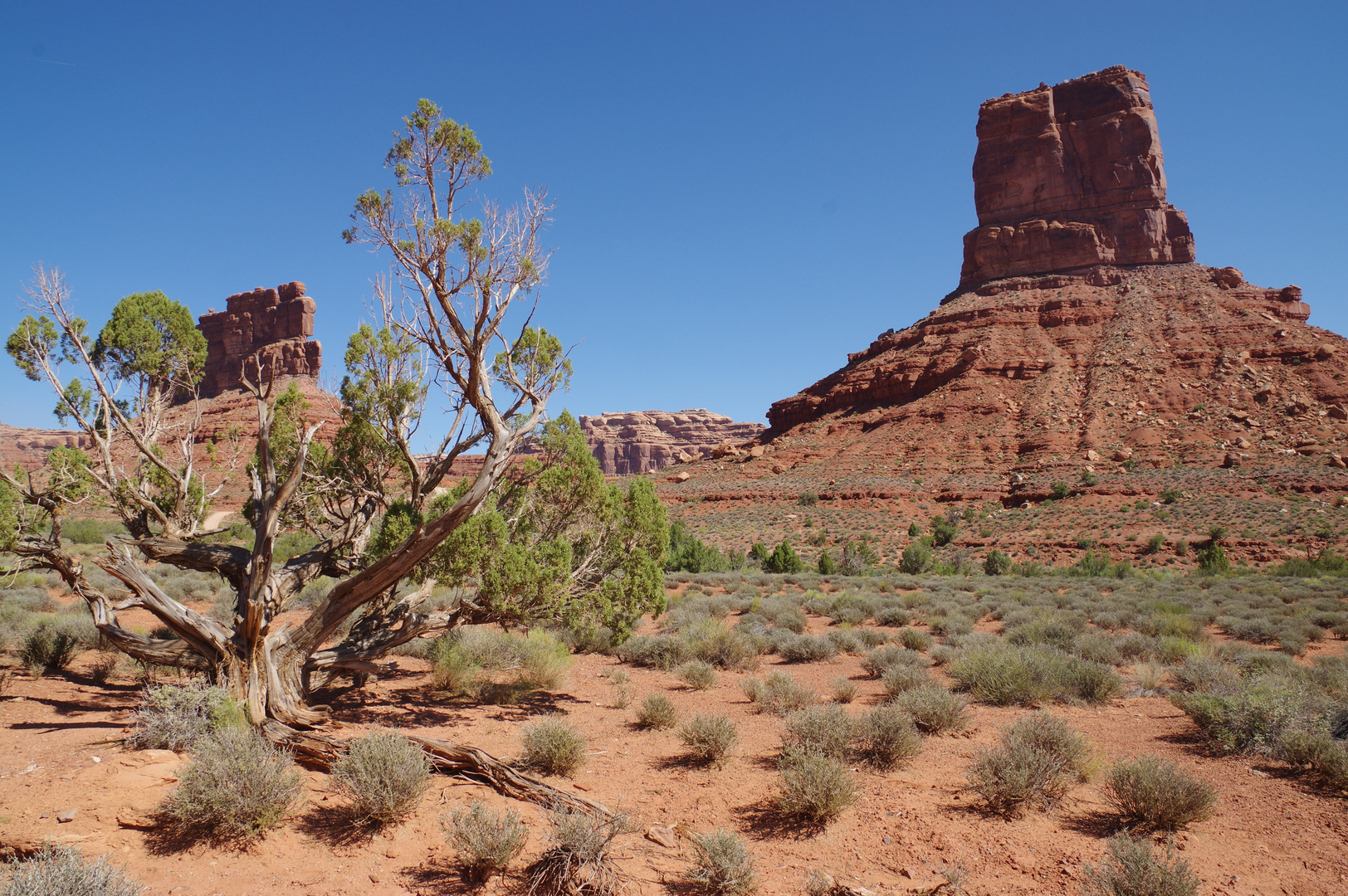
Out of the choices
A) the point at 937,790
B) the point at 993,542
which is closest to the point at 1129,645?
the point at 937,790

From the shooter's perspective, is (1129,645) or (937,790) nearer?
(937,790)

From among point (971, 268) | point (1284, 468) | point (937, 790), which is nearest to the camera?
point (937, 790)

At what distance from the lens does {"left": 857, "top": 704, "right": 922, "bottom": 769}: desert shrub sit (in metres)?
6.55

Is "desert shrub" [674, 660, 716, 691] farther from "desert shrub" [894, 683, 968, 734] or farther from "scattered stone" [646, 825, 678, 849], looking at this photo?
"scattered stone" [646, 825, 678, 849]

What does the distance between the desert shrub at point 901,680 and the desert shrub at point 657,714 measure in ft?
10.6

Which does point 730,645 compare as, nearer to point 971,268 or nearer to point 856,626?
point 856,626

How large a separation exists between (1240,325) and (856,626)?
5736 cm

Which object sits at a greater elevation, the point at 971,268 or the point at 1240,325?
the point at 971,268

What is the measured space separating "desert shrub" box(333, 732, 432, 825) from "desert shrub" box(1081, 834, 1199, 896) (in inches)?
188

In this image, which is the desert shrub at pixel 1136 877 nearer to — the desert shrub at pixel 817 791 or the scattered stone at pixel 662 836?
the desert shrub at pixel 817 791

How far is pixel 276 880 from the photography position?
13.8 ft

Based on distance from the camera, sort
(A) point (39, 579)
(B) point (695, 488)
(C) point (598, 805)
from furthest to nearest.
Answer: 1. (B) point (695, 488)
2. (A) point (39, 579)
3. (C) point (598, 805)

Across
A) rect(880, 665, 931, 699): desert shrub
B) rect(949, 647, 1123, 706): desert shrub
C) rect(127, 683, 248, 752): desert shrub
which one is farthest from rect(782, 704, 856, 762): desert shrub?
rect(127, 683, 248, 752): desert shrub

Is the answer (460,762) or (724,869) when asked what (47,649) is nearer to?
(460,762)
